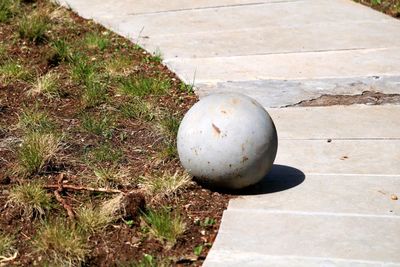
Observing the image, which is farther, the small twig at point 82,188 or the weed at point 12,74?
the weed at point 12,74

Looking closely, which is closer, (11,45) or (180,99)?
(180,99)

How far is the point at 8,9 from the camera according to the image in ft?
28.8

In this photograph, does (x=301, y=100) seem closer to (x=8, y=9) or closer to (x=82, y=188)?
(x=82, y=188)

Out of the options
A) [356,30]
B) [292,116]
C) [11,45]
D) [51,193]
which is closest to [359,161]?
[292,116]

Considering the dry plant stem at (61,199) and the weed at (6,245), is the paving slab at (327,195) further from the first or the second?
the weed at (6,245)

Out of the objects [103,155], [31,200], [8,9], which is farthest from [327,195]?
[8,9]

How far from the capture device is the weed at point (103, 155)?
227 inches

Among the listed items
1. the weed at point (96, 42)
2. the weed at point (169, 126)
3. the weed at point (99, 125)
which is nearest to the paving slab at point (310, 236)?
the weed at point (169, 126)

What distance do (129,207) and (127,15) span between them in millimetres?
4177

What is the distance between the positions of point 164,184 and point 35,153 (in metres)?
0.91

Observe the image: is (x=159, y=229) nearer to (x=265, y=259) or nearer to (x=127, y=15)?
(x=265, y=259)

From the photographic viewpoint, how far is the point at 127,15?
8836 mm

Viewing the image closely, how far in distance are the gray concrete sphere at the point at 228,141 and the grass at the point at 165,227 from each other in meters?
0.43

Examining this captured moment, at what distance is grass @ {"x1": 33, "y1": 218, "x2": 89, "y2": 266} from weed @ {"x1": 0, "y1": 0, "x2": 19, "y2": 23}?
4323mm
